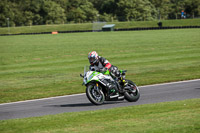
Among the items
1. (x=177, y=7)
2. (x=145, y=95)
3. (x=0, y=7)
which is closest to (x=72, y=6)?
(x=0, y=7)

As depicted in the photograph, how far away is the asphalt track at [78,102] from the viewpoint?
35.8ft

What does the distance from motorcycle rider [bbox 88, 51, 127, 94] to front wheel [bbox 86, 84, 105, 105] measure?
55cm

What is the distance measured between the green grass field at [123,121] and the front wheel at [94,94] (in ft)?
3.91

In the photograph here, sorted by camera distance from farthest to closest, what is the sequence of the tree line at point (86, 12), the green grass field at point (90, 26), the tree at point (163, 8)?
the tree at point (163, 8) < the tree line at point (86, 12) < the green grass field at point (90, 26)

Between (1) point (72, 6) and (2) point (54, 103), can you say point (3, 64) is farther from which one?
(1) point (72, 6)

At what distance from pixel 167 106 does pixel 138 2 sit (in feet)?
391

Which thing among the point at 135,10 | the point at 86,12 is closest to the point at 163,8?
the point at 135,10

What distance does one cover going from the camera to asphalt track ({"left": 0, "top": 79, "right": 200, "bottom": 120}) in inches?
430

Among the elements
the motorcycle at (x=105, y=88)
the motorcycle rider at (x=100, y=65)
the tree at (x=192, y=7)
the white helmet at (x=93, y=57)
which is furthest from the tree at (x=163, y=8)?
the white helmet at (x=93, y=57)

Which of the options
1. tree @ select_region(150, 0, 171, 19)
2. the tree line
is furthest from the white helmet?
tree @ select_region(150, 0, 171, 19)

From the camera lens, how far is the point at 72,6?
15050cm

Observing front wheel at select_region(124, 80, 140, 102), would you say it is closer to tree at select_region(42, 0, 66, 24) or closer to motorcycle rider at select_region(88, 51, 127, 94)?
motorcycle rider at select_region(88, 51, 127, 94)

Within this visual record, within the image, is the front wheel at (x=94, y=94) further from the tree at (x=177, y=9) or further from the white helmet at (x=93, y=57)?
the tree at (x=177, y=9)

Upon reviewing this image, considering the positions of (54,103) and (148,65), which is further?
(148,65)
